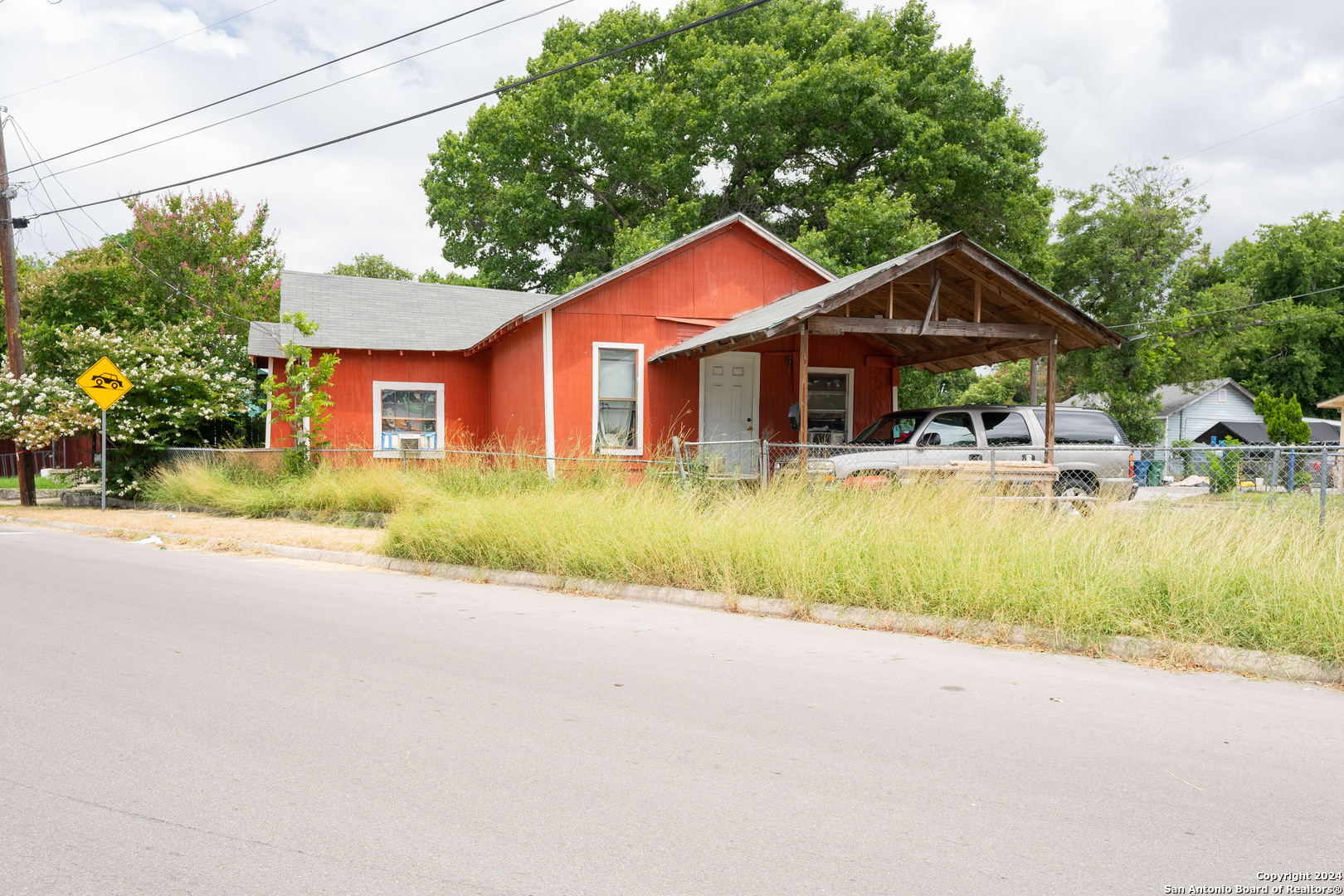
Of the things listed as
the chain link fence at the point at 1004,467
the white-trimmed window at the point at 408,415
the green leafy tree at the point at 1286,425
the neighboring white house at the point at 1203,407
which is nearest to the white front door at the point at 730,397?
the chain link fence at the point at 1004,467

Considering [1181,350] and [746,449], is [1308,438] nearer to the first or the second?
[1181,350]

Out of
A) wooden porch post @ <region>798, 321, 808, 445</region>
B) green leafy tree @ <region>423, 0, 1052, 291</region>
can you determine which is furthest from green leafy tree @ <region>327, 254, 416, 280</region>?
wooden porch post @ <region>798, 321, 808, 445</region>

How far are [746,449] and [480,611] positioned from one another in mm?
10459

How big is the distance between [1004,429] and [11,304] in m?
20.4

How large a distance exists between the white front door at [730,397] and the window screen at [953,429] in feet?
14.8

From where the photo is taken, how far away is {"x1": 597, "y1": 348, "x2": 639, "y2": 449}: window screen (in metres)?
17.1

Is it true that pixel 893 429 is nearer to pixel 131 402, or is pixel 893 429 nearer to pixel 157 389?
pixel 157 389

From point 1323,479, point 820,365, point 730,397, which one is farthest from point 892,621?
point 820,365

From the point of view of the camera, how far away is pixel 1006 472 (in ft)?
39.0

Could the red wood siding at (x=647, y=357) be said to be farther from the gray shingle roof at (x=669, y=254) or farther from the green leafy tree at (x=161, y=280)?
the green leafy tree at (x=161, y=280)

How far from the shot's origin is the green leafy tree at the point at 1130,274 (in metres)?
34.6

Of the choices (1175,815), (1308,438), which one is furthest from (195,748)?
(1308,438)

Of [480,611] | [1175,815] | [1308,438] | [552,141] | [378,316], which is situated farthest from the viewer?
[1308,438]

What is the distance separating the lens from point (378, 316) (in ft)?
69.2
